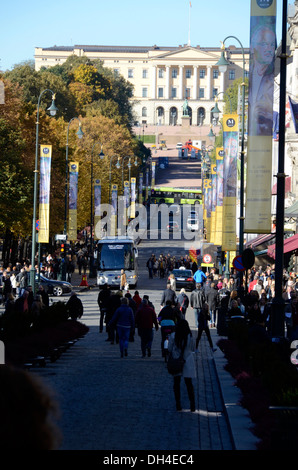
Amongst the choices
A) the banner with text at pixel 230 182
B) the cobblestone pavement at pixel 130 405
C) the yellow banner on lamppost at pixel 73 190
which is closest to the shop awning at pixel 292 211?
the banner with text at pixel 230 182

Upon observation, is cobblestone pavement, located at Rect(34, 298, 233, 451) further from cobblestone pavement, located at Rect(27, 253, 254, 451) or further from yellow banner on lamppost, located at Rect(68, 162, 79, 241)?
yellow banner on lamppost, located at Rect(68, 162, 79, 241)

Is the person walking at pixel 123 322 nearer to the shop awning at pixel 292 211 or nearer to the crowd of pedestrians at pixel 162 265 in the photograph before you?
the shop awning at pixel 292 211

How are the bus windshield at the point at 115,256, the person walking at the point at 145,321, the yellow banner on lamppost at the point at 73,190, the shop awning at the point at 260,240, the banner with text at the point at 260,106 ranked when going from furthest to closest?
the bus windshield at the point at 115,256 < the yellow banner on lamppost at the point at 73,190 < the shop awning at the point at 260,240 < the person walking at the point at 145,321 < the banner with text at the point at 260,106

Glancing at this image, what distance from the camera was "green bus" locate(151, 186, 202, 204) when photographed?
126 m

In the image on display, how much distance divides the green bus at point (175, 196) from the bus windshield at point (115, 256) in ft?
241

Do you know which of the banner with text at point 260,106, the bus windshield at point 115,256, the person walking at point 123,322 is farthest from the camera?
the bus windshield at point 115,256

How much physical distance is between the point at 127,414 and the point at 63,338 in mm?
8665

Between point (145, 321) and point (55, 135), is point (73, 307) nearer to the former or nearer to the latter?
point (145, 321)

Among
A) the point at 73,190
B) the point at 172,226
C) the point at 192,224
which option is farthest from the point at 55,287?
the point at 172,226

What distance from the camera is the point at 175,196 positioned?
127312 mm

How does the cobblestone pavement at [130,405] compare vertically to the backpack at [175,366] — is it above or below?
below

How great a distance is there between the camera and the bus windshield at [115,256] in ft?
173

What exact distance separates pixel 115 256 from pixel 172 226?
65.9 metres
